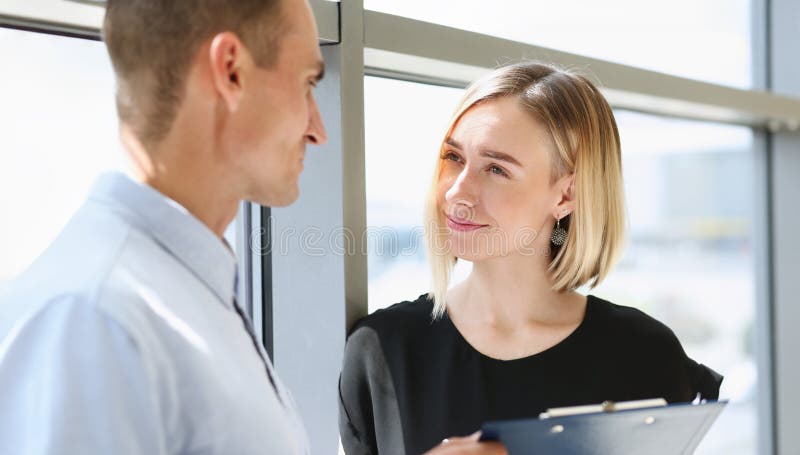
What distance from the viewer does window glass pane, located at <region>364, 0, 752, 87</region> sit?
1957 mm

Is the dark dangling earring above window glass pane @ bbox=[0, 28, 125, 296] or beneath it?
beneath

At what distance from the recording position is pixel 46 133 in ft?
4.23

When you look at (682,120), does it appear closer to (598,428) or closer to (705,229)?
(705,229)

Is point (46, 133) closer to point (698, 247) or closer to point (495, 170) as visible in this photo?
point (495, 170)

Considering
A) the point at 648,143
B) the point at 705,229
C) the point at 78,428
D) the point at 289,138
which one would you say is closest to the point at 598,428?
the point at 289,138

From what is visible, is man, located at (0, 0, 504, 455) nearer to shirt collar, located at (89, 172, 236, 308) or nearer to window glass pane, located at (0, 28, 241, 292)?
shirt collar, located at (89, 172, 236, 308)

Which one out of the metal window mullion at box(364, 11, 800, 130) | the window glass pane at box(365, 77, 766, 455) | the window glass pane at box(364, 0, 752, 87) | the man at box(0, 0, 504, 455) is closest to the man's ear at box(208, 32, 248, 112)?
the man at box(0, 0, 504, 455)

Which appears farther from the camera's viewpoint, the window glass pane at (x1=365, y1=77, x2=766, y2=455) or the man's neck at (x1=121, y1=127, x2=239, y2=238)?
the window glass pane at (x1=365, y1=77, x2=766, y2=455)

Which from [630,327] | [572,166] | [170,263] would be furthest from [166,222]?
[630,327]

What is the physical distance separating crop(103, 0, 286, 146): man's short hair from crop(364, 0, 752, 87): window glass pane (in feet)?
2.92

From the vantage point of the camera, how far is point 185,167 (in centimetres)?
86

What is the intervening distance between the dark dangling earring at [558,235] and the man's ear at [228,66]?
0.85 meters

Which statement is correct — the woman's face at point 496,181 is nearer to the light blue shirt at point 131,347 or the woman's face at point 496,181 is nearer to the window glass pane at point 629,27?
the window glass pane at point 629,27

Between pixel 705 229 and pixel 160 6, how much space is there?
2.36 meters
